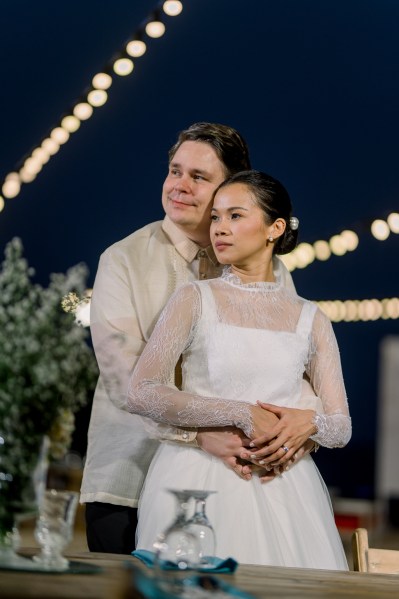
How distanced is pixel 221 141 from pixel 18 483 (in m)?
2.02

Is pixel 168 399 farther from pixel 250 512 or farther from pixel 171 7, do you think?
pixel 171 7

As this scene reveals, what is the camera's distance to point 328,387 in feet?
11.9

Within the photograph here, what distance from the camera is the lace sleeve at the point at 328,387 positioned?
348 centimetres

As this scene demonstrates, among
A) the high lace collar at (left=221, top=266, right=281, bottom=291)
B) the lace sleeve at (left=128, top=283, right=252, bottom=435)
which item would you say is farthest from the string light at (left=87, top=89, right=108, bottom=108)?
the lace sleeve at (left=128, top=283, right=252, bottom=435)

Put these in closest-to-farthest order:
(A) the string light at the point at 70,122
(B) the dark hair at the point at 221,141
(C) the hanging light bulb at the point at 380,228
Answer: (B) the dark hair at the point at 221,141, (A) the string light at the point at 70,122, (C) the hanging light bulb at the point at 380,228

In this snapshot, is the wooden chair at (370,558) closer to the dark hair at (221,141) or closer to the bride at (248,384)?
the bride at (248,384)

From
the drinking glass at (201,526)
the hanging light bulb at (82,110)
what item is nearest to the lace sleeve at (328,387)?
the drinking glass at (201,526)

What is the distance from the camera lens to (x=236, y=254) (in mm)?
3648

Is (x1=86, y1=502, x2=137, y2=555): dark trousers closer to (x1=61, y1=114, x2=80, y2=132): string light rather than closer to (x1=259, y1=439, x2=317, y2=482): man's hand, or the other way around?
(x1=259, y1=439, x2=317, y2=482): man's hand

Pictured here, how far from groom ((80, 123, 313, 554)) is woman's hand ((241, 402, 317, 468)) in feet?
1.65

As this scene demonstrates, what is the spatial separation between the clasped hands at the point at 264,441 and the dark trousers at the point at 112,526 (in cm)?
48

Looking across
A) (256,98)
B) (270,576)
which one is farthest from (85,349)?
(256,98)

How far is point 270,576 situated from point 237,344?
122 cm

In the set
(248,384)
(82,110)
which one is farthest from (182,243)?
(82,110)
